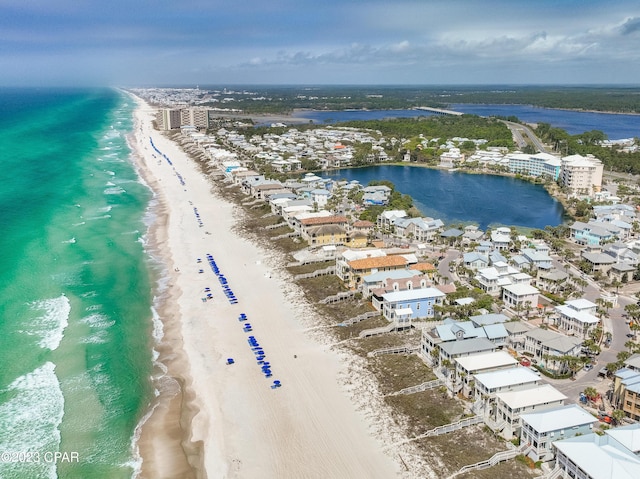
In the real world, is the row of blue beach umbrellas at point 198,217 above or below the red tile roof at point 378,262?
below

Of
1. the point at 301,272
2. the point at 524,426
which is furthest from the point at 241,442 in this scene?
the point at 301,272

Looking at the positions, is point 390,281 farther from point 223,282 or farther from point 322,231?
point 322,231

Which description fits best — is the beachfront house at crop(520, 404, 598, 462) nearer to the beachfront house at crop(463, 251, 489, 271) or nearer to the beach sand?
the beach sand

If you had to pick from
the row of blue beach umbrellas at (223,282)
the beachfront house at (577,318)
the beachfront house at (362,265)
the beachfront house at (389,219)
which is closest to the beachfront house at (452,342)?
the beachfront house at (577,318)

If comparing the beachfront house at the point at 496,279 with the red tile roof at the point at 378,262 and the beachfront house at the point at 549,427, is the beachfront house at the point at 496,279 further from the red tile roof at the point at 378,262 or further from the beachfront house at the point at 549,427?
the beachfront house at the point at 549,427

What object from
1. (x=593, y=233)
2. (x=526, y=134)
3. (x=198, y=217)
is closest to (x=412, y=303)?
(x=593, y=233)
